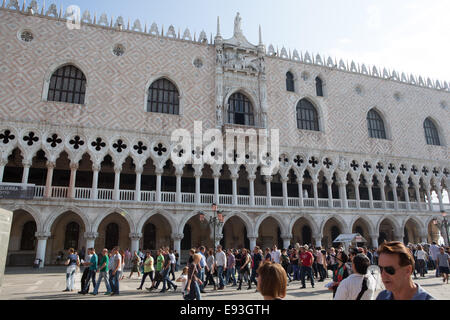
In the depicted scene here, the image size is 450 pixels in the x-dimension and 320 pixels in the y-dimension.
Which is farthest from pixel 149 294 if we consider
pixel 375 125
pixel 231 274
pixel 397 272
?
pixel 375 125

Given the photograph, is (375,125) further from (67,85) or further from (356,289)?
(356,289)

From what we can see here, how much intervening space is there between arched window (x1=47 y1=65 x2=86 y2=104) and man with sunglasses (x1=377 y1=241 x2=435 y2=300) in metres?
18.3

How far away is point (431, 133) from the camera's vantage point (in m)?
26.0

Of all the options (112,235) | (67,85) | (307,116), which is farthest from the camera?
(307,116)

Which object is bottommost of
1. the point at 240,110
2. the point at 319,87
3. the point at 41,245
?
the point at 41,245

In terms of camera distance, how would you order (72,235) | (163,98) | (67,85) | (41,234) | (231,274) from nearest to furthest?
(231,274) → (41,234) → (67,85) → (72,235) → (163,98)

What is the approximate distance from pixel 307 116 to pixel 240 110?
4.86 m

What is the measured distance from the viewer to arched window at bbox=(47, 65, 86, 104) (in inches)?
688

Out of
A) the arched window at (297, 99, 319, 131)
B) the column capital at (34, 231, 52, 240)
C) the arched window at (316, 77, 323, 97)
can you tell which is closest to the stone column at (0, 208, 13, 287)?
the column capital at (34, 231, 52, 240)

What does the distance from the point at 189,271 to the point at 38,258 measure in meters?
12.1

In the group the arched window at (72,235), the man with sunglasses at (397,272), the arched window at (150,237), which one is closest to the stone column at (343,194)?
the arched window at (150,237)

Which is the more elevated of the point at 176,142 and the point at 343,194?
the point at 176,142

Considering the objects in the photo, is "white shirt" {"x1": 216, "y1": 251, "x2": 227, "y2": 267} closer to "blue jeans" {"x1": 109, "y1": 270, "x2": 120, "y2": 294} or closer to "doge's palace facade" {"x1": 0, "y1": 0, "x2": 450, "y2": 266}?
"blue jeans" {"x1": 109, "y1": 270, "x2": 120, "y2": 294}
